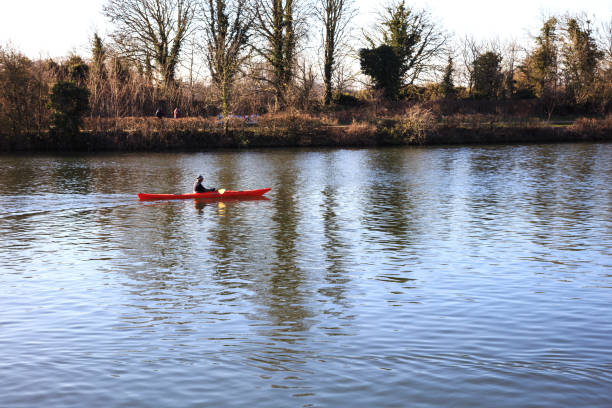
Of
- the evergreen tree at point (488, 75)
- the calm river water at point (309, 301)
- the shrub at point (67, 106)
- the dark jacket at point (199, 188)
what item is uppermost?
the evergreen tree at point (488, 75)

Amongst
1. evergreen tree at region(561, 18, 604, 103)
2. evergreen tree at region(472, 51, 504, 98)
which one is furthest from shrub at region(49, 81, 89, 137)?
evergreen tree at region(561, 18, 604, 103)

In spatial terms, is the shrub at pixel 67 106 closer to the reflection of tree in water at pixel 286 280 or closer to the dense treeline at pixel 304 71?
the dense treeline at pixel 304 71

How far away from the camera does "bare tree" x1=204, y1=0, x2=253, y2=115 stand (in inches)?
1929

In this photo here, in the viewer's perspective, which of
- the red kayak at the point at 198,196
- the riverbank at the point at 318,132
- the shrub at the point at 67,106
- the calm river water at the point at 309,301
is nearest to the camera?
the calm river water at the point at 309,301

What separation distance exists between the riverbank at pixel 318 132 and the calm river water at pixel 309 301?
23403 millimetres

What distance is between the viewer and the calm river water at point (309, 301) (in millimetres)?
6766

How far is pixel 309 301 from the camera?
10.0 metres

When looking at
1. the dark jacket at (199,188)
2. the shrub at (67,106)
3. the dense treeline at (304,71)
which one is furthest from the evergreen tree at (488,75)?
the dark jacket at (199,188)

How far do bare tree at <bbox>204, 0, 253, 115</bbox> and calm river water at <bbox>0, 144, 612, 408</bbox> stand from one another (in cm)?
2792

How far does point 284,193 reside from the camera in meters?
24.0

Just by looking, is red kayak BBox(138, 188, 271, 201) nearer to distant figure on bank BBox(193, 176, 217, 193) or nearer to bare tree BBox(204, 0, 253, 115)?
distant figure on bank BBox(193, 176, 217, 193)

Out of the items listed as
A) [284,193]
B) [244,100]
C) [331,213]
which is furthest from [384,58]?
[331,213]

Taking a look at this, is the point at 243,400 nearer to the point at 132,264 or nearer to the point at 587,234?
the point at 132,264

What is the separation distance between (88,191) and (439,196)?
13881 millimetres
